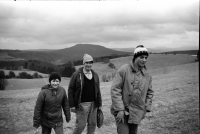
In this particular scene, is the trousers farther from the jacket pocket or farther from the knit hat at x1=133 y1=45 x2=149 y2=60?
the knit hat at x1=133 y1=45 x2=149 y2=60

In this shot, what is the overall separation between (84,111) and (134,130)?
1262 mm

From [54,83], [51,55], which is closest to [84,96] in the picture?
[54,83]

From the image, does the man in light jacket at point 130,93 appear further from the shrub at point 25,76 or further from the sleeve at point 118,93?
the shrub at point 25,76

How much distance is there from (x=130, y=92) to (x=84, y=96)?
133cm

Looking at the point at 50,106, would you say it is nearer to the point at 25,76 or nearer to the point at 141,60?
the point at 141,60

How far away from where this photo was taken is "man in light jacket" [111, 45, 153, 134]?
2.92m

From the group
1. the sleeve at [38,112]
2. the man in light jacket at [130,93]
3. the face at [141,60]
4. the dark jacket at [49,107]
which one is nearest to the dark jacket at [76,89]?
the dark jacket at [49,107]

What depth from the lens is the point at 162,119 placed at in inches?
247

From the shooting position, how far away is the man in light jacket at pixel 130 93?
9.57 feet

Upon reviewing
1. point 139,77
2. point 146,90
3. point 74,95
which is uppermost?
point 139,77

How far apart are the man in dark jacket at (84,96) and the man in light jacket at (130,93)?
1.05 metres

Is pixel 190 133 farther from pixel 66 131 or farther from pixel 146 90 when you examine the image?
pixel 66 131

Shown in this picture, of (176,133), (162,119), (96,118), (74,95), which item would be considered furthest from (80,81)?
(162,119)

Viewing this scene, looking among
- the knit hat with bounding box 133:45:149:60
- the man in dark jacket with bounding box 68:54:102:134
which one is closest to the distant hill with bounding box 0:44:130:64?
the man in dark jacket with bounding box 68:54:102:134
